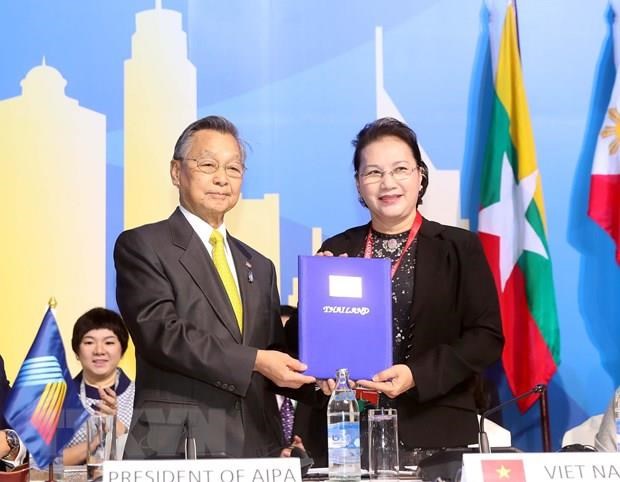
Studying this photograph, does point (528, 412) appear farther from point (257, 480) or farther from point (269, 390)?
point (257, 480)

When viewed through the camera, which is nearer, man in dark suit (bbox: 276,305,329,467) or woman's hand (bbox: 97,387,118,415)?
man in dark suit (bbox: 276,305,329,467)

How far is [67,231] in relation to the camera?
5102 millimetres

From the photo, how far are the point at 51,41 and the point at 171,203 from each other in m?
1.02

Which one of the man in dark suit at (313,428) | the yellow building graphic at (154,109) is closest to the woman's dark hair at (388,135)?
the man in dark suit at (313,428)

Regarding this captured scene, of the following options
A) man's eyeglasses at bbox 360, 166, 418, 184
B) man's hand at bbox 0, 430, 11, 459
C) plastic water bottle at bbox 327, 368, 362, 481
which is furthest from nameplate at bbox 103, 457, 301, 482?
man's eyeglasses at bbox 360, 166, 418, 184

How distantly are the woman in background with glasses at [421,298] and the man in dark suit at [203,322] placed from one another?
31 cm

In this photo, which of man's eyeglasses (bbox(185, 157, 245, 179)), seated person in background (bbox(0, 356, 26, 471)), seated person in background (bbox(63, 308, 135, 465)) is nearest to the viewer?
seated person in background (bbox(0, 356, 26, 471))

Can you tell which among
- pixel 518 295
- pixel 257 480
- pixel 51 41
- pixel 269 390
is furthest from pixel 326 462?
pixel 51 41

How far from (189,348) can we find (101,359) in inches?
83.9

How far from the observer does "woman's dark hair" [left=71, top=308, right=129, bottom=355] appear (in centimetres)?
497

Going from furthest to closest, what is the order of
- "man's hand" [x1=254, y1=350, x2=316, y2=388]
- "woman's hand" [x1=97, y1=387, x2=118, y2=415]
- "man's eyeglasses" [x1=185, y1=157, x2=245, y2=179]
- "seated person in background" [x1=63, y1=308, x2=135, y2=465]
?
1. "seated person in background" [x1=63, y1=308, x2=135, y2=465]
2. "woman's hand" [x1=97, y1=387, x2=118, y2=415]
3. "man's eyeglasses" [x1=185, y1=157, x2=245, y2=179]
4. "man's hand" [x1=254, y1=350, x2=316, y2=388]

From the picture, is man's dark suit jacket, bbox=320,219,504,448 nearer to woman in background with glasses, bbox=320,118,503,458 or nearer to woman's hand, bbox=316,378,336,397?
woman in background with glasses, bbox=320,118,503,458

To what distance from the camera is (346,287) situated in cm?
305

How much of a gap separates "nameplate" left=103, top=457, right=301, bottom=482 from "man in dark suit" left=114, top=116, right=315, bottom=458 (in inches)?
17.8
